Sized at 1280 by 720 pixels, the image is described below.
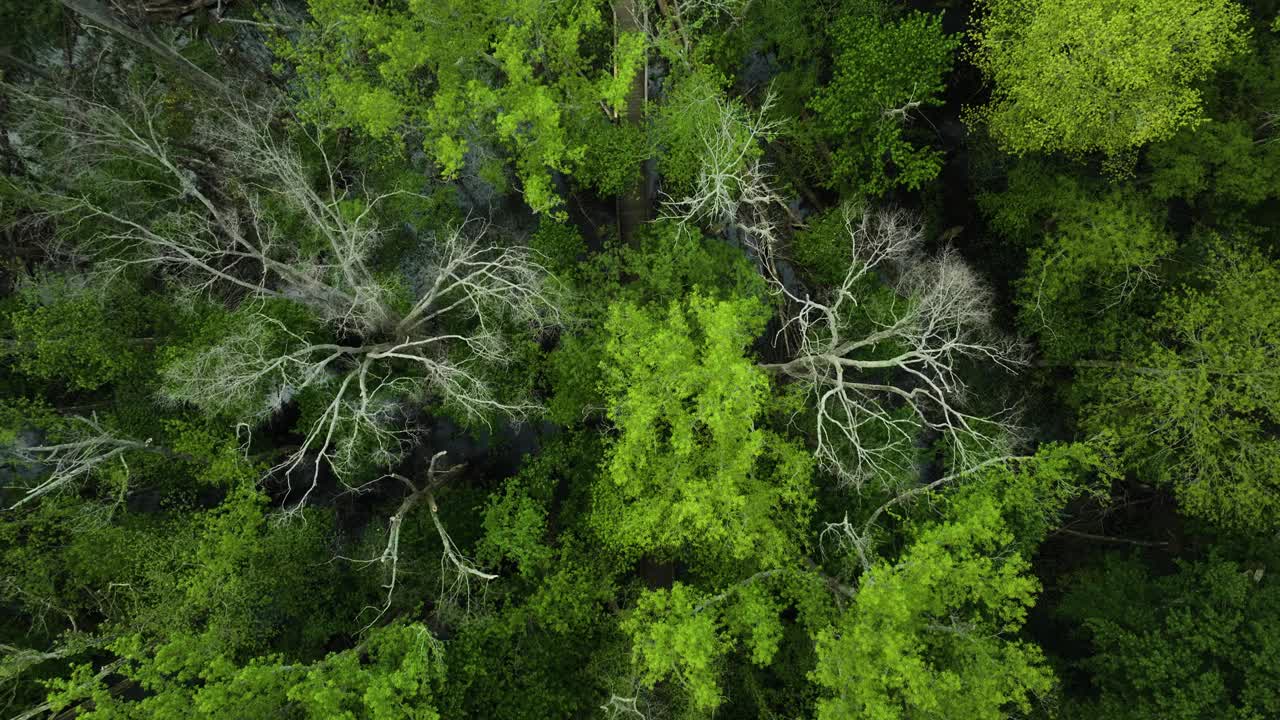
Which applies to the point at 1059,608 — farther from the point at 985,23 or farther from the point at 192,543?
the point at 192,543

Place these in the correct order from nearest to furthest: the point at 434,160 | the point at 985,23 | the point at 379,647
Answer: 1. the point at 379,647
2. the point at 985,23
3. the point at 434,160

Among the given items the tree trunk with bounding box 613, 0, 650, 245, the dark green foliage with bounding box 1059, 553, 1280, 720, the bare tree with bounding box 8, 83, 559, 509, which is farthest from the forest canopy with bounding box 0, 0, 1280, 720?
the tree trunk with bounding box 613, 0, 650, 245

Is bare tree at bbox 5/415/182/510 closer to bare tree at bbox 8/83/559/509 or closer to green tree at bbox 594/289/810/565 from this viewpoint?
bare tree at bbox 8/83/559/509

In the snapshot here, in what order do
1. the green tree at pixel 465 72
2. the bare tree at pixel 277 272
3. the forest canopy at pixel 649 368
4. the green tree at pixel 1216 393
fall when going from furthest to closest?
the green tree at pixel 465 72 < the bare tree at pixel 277 272 < the green tree at pixel 1216 393 < the forest canopy at pixel 649 368

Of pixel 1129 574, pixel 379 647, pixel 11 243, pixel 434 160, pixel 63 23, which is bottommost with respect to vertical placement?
pixel 379 647

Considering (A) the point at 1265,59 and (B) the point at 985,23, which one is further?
(B) the point at 985,23

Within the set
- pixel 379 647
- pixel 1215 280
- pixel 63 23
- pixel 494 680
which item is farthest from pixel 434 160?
pixel 1215 280

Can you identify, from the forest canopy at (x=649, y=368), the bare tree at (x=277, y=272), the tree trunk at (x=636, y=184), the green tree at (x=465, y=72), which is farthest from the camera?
the tree trunk at (x=636, y=184)

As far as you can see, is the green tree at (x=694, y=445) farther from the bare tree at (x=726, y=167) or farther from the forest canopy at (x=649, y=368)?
the bare tree at (x=726, y=167)

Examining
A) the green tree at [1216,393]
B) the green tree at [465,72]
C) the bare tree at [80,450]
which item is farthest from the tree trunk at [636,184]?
the green tree at [1216,393]
